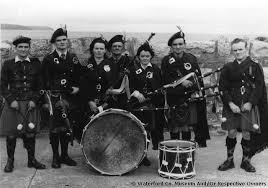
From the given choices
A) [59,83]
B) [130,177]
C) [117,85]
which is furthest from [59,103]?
[130,177]

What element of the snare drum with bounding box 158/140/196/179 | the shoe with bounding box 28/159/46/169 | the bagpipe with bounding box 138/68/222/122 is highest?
the bagpipe with bounding box 138/68/222/122

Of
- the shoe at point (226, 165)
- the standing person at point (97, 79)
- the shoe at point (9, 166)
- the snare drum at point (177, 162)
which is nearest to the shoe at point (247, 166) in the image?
the shoe at point (226, 165)

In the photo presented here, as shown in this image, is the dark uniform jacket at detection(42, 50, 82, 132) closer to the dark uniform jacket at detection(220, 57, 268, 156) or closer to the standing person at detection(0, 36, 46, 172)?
the standing person at detection(0, 36, 46, 172)

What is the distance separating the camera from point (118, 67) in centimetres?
521

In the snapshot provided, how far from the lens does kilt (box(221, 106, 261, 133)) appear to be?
15.8ft

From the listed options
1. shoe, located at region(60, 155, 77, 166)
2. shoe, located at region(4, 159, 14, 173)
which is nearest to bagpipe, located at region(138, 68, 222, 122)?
shoe, located at region(60, 155, 77, 166)

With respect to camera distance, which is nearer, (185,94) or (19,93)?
(19,93)

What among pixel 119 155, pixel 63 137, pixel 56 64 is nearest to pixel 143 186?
pixel 119 155

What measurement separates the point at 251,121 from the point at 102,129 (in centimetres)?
184

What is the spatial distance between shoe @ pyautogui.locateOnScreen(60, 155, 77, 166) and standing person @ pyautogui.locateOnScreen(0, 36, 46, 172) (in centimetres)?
61

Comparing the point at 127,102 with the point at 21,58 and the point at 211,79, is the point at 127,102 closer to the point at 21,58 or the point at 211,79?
the point at 21,58

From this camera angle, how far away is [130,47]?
264 inches

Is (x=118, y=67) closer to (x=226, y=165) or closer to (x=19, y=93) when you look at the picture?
(x=19, y=93)

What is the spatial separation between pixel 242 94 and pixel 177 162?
118cm
